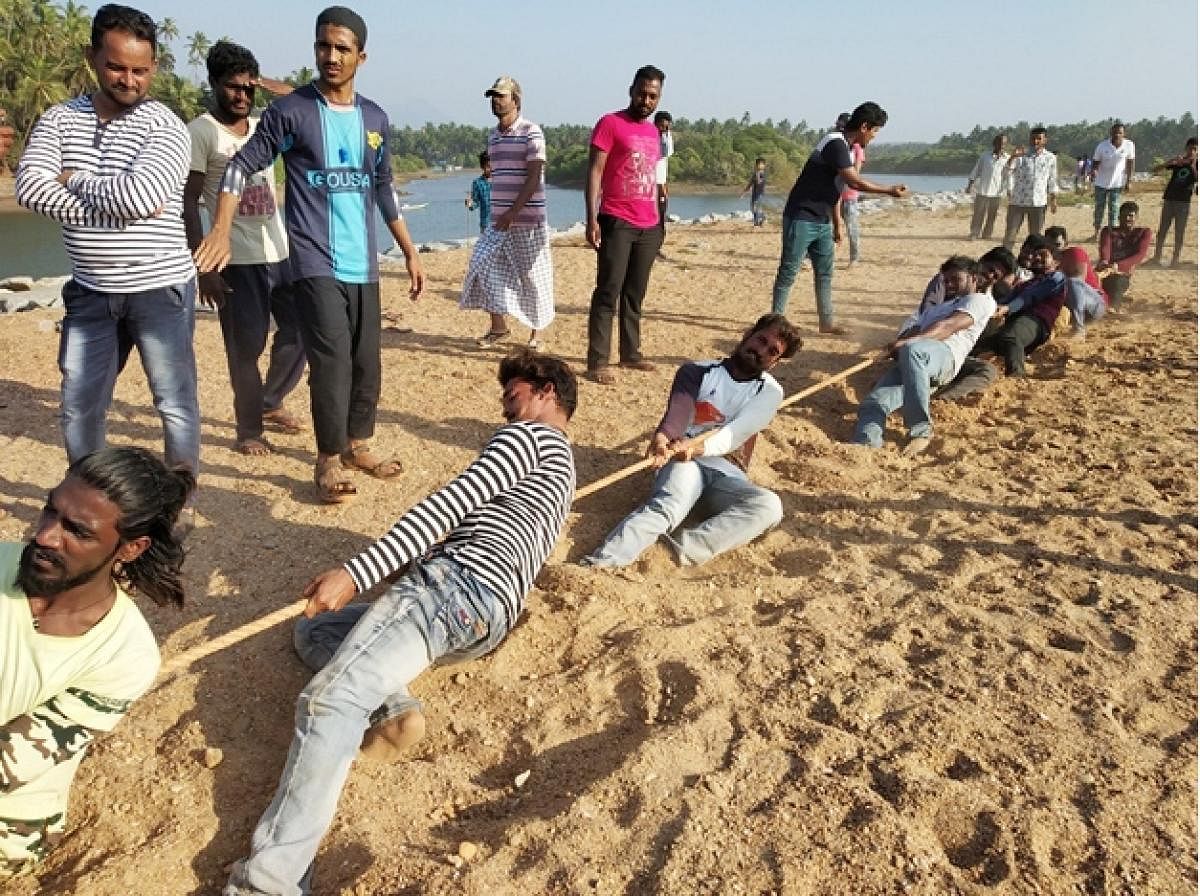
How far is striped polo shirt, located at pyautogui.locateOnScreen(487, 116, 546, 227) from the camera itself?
5633 mm

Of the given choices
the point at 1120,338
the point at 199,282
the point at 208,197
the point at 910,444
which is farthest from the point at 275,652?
the point at 1120,338

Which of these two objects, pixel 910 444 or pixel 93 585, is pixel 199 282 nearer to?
pixel 93 585

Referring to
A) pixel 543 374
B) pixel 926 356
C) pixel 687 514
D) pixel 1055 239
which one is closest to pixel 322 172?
pixel 543 374

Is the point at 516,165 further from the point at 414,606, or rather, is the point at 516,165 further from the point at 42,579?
the point at 42,579

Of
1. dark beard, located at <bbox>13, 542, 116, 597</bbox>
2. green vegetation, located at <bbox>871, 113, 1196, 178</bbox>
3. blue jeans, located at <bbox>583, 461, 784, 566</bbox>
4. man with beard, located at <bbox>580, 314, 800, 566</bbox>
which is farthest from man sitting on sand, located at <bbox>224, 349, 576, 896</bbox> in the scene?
green vegetation, located at <bbox>871, 113, 1196, 178</bbox>

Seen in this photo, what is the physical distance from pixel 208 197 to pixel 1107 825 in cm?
426

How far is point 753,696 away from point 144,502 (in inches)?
69.4

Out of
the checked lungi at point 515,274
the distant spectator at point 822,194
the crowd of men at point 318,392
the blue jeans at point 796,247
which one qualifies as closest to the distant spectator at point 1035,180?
the distant spectator at point 822,194

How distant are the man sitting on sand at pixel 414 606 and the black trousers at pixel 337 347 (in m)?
1.15

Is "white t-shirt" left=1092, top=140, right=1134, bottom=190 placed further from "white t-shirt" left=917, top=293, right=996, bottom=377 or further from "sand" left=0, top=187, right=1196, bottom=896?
"sand" left=0, top=187, right=1196, bottom=896

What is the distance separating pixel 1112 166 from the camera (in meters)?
11.2

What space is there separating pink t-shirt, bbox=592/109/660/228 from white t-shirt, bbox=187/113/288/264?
2076 millimetres

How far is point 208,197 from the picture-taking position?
4109 millimetres

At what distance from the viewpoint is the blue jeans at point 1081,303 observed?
6.87 meters
